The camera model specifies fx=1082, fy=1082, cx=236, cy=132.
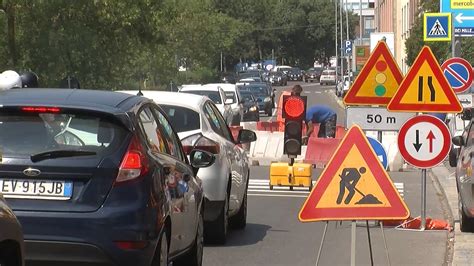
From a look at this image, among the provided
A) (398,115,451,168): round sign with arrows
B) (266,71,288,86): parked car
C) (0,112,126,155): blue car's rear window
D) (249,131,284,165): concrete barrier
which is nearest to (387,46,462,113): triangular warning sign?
(398,115,451,168): round sign with arrows

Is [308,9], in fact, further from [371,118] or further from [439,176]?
[371,118]

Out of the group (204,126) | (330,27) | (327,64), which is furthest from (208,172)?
(327,64)

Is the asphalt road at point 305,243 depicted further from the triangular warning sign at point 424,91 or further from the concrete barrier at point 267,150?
the concrete barrier at point 267,150

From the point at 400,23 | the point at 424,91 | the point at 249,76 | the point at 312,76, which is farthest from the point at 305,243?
the point at 312,76

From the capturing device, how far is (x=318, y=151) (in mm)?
24875

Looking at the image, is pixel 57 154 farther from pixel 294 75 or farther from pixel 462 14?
pixel 294 75

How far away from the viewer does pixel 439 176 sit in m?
21.7

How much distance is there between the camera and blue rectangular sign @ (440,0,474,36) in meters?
25.6

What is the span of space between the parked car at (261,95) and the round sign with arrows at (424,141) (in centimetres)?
4316

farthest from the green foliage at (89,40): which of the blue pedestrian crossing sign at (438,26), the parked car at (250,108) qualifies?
the blue pedestrian crossing sign at (438,26)

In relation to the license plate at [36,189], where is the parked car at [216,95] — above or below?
below

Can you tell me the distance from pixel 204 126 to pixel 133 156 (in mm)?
4731

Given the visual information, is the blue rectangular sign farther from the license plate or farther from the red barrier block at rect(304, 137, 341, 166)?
the license plate

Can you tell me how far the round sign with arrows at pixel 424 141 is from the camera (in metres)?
12.2
